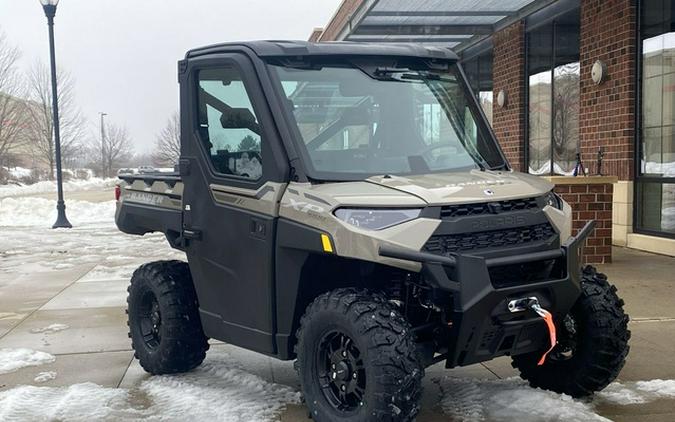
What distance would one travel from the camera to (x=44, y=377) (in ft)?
17.1

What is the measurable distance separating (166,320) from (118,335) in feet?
5.88

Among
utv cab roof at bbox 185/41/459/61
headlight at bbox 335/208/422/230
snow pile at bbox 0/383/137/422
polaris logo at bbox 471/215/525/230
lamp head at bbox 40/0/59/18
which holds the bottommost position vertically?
snow pile at bbox 0/383/137/422

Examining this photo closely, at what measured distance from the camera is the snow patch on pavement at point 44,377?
5148mm

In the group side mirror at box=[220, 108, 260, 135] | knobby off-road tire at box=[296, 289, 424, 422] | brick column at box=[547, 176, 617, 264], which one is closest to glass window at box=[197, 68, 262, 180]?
side mirror at box=[220, 108, 260, 135]

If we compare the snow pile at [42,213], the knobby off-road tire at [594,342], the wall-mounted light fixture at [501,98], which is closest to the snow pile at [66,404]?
the knobby off-road tire at [594,342]

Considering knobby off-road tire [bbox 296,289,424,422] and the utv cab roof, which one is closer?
knobby off-road tire [bbox 296,289,424,422]

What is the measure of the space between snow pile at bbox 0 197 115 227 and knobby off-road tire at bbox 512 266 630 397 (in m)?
16.5

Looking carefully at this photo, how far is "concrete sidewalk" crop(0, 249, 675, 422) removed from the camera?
5.01 m

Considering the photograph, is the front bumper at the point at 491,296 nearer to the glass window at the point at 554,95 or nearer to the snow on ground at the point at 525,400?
the snow on ground at the point at 525,400

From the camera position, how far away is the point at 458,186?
3.82m

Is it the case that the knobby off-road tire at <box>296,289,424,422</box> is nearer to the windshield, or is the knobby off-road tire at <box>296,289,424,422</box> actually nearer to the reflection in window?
the windshield

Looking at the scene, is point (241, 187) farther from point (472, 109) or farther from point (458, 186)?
point (472, 109)

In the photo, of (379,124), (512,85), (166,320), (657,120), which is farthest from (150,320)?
(512,85)

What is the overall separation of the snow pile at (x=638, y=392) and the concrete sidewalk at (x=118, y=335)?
0.10 m
